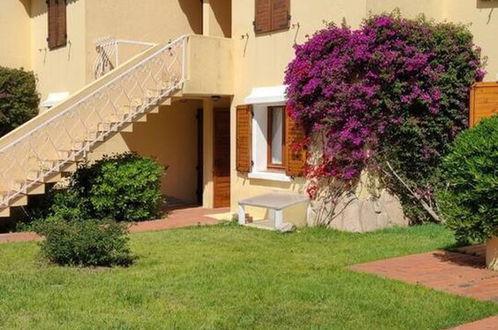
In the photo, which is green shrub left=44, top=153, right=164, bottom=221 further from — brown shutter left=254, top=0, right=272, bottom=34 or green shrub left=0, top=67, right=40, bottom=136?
green shrub left=0, top=67, right=40, bottom=136

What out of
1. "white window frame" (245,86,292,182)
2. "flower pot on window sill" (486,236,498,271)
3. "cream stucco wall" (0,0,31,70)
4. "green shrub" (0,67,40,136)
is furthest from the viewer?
"cream stucco wall" (0,0,31,70)

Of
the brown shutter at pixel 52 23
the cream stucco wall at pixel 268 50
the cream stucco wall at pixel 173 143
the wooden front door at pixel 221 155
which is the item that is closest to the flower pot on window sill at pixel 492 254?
the cream stucco wall at pixel 268 50

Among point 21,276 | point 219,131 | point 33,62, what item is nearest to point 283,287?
point 21,276

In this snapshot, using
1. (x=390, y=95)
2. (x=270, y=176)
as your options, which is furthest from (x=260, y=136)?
(x=390, y=95)

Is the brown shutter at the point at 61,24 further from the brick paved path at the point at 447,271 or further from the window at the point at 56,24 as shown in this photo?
the brick paved path at the point at 447,271

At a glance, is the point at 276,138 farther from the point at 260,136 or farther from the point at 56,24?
the point at 56,24

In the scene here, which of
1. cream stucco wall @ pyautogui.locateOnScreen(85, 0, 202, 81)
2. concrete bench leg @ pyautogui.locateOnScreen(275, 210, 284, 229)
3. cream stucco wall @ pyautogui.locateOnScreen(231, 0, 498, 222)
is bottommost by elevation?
concrete bench leg @ pyautogui.locateOnScreen(275, 210, 284, 229)

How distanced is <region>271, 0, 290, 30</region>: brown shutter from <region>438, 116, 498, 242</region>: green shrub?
593cm

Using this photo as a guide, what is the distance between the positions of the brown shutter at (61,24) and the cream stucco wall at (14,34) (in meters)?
2.68

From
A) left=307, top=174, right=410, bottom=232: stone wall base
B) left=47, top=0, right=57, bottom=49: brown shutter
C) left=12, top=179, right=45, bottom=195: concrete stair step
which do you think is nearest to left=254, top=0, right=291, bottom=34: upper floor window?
left=307, top=174, right=410, bottom=232: stone wall base

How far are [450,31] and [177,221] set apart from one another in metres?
6.66

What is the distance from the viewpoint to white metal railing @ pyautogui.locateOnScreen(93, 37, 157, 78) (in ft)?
51.1

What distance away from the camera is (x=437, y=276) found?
741cm

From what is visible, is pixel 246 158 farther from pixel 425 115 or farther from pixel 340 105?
pixel 425 115
